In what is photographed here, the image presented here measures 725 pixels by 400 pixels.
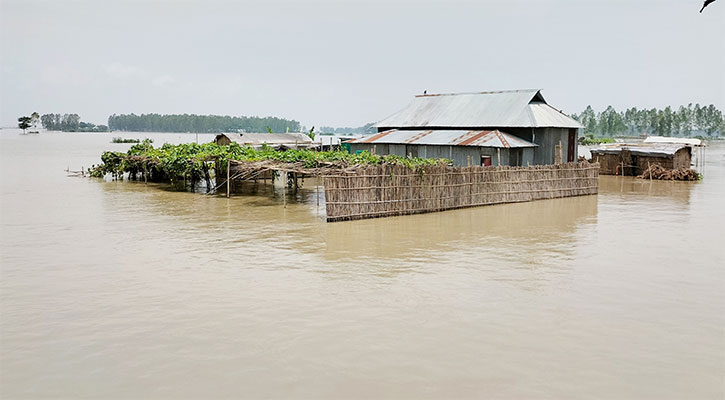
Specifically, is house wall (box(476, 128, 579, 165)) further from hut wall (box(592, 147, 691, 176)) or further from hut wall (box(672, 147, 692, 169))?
hut wall (box(672, 147, 692, 169))

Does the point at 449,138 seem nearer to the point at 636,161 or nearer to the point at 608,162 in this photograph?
the point at 608,162

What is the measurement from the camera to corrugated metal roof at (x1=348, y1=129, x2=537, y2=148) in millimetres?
26297

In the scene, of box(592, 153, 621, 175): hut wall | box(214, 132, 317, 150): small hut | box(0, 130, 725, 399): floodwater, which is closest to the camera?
box(0, 130, 725, 399): floodwater

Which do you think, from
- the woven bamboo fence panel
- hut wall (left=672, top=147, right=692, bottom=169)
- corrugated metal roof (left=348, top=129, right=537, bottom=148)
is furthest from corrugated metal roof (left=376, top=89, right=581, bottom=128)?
hut wall (left=672, top=147, right=692, bottom=169)

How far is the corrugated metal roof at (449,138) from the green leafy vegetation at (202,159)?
429 centimetres

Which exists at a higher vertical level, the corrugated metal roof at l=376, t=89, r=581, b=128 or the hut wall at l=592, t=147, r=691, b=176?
the corrugated metal roof at l=376, t=89, r=581, b=128

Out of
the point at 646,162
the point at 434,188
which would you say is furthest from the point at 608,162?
the point at 434,188

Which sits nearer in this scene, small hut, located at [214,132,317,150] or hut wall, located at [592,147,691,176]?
hut wall, located at [592,147,691,176]

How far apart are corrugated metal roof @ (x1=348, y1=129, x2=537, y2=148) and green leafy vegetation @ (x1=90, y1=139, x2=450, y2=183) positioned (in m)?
4.29

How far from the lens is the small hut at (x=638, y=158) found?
33.1 meters

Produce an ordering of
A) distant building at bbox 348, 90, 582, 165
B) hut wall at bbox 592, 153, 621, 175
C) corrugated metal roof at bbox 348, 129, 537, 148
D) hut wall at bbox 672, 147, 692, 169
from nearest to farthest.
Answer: corrugated metal roof at bbox 348, 129, 537, 148, distant building at bbox 348, 90, 582, 165, hut wall at bbox 672, 147, 692, 169, hut wall at bbox 592, 153, 621, 175

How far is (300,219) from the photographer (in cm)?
1766

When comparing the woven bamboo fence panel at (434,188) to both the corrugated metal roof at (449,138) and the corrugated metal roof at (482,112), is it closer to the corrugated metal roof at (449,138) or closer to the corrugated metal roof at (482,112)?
the corrugated metal roof at (449,138)

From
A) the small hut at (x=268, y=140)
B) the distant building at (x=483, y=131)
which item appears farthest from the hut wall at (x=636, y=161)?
the small hut at (x=268, y=140)
